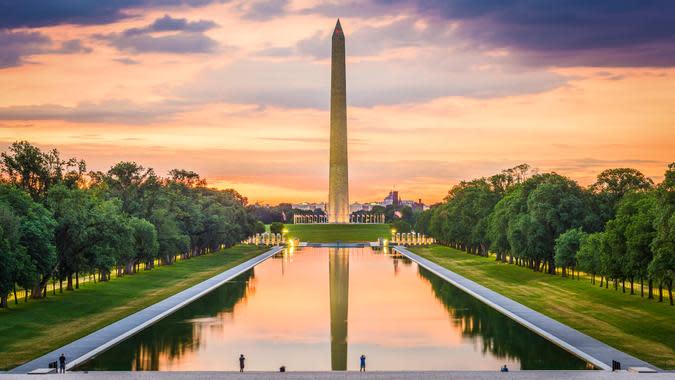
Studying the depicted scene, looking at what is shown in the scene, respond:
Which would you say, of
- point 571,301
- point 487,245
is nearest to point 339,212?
point 487,245

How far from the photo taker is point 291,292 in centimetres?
4800

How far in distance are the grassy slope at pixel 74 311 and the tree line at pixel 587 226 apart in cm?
2199

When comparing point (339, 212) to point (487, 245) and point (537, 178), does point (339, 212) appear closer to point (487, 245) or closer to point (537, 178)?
point (487, 245)

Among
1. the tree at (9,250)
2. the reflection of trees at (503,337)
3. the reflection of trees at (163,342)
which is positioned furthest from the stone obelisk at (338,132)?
the tree at (9,250)

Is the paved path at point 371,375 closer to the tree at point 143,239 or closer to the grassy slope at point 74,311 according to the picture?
the grassy slope at point 74,311

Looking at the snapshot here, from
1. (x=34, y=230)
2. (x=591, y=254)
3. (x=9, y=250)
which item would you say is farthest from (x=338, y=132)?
(x=9, y=250)

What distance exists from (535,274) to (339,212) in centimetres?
6628

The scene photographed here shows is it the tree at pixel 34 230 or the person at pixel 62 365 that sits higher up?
the tree at pixel 34 230

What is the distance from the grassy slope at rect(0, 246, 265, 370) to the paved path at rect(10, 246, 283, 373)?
54 centimetres

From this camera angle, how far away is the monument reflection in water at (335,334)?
88.9ft

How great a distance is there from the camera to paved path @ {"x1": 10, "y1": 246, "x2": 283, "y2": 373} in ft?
86.1

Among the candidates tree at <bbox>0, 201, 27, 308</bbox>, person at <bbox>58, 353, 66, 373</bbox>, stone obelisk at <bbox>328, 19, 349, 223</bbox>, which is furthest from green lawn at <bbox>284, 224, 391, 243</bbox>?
person at <bbox>58, 353, 66, 373</bbox>

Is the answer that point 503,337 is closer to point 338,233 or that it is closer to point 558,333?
point 558,333

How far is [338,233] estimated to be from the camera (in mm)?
120812
